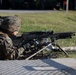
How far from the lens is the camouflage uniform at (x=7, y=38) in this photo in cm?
713

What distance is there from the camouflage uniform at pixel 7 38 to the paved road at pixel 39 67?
0.75 metres

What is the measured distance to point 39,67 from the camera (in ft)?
19.7

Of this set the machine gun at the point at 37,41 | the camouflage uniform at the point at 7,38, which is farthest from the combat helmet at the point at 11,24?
the machine gun at the point at 37,41

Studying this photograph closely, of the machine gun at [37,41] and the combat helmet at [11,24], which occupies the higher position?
the combat helmet at [11,24]

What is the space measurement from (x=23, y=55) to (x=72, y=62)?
4.81 ft

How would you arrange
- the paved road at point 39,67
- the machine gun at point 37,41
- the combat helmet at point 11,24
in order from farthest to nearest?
the machine gun at point 37,41 → the combat helmet at point 11,24 → the paved road at point 39,67

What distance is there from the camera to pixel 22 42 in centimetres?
756

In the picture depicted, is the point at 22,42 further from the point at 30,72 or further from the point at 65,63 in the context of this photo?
the point at 30,72

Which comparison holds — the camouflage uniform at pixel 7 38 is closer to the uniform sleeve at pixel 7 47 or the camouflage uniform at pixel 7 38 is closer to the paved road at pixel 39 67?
the uniform sleeve at pixel 7 47

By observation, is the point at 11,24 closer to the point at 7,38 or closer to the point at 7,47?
the point at 7,38

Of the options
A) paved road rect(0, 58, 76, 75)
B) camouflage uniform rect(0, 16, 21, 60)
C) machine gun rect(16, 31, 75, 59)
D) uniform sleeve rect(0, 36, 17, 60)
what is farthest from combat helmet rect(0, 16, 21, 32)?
paved road rect(0, 58, 76, 75)

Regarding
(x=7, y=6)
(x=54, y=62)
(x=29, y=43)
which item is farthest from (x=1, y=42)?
(x=7, y=6)

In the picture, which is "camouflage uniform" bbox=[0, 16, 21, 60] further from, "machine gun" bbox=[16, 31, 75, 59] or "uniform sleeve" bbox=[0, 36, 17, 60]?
"machine gun" bbox=[16, 31, 75, 59]

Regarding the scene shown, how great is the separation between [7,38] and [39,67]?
1.33 meters
